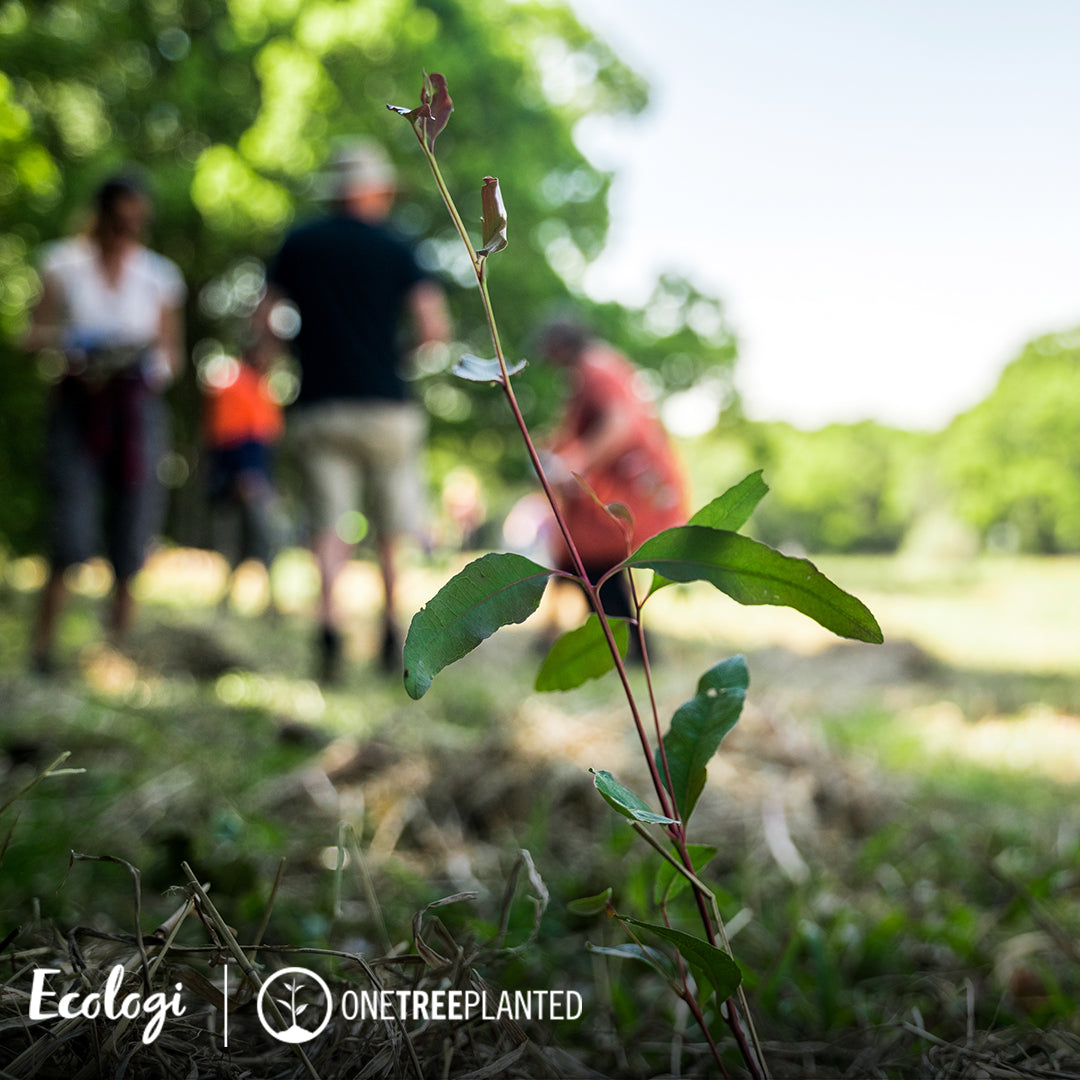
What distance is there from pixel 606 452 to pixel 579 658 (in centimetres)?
312

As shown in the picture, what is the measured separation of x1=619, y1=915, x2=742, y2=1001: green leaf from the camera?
0.48 meters

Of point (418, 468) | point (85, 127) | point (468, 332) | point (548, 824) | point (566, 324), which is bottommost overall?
point (548, 824)

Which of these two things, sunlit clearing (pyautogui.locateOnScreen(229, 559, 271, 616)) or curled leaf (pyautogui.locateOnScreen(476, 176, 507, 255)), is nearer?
curled leaf (pyautogui.locateOnScreen(476, 176, 507, 255))

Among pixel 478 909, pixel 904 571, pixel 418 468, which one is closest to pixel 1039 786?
pixel 478 909

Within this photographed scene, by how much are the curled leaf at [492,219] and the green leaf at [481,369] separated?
69 millimetres

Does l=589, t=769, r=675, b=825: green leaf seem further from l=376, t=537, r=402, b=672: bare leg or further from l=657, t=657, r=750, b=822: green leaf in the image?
l=376, t=537, r=402, b=672: bare leg

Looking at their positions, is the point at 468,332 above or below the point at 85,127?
below

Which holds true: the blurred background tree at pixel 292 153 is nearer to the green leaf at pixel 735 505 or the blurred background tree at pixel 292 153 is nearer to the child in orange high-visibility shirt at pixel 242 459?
the child in orange high-visibility shirt at pixel 242 459

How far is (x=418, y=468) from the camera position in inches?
145

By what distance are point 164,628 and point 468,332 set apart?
8.68m

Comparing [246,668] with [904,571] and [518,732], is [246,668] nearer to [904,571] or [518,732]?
[518,732]

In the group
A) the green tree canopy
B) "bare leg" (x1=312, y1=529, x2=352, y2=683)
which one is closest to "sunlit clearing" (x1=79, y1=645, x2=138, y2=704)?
"bare leg" (x1=312, y1=529, x2=352, y2=683)

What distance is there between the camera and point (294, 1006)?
23.8 inches

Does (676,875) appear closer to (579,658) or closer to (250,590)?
(579,658)
